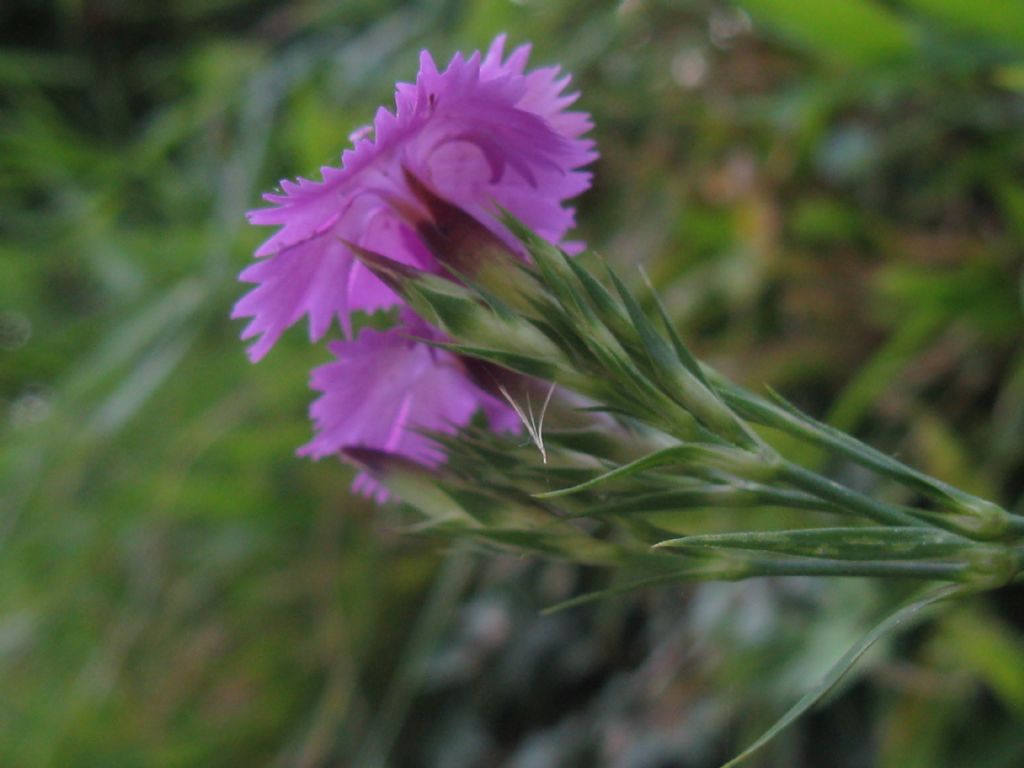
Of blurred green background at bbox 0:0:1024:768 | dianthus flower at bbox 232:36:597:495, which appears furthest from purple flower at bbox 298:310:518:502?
blurred green background at bbox 0:0:1024:768

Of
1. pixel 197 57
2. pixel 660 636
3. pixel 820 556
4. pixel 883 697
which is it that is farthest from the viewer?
pixel 197 57

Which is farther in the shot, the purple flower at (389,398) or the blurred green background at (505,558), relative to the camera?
the blurred green background at (505,558)

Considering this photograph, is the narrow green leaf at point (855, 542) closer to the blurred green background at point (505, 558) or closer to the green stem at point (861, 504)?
the green stem at point (861, 504)

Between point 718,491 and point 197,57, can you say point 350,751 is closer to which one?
Answer: point 718,491

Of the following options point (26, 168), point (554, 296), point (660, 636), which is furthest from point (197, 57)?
point (554, 296)

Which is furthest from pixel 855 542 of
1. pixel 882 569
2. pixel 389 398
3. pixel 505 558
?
pixel 505 558

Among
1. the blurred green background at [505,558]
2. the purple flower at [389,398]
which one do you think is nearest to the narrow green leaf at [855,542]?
the purple flower at [389,398]

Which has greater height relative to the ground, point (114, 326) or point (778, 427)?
point (114, 326)
